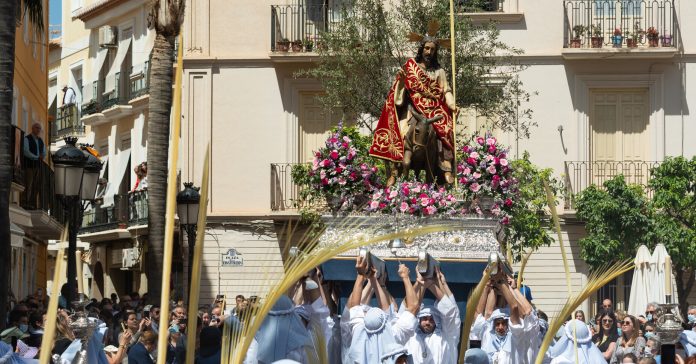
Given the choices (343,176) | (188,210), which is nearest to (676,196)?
(188,210)

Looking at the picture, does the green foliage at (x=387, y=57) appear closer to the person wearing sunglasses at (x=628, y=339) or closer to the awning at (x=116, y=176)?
the awning at (x=116, y=176)

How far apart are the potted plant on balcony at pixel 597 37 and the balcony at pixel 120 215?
10.7 m

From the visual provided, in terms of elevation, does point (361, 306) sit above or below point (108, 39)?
below

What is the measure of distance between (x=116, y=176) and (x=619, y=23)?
1366cm

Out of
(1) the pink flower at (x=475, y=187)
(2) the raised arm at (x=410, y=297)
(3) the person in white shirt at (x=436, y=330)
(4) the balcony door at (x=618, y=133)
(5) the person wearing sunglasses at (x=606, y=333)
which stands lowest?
(5) the person wearing sunglasses at (x=606, y=333)

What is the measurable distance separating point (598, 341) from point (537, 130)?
1542 centimetres

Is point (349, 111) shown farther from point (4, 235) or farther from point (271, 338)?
point (271, 338)

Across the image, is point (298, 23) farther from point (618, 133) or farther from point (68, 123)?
point (68, 123)

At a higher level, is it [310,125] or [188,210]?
[310,125]

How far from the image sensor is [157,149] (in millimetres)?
20312

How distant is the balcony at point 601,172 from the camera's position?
3047 cm

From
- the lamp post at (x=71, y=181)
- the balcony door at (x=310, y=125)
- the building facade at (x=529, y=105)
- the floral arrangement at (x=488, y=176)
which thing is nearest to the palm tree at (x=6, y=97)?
the lamp post at (x=71, y=181)

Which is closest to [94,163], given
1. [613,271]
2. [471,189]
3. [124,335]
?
[471,189]

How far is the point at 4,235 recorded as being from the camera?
14.8 metres
